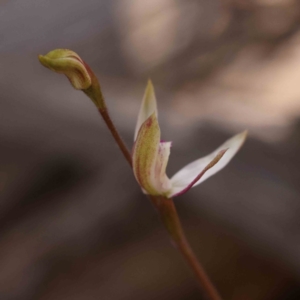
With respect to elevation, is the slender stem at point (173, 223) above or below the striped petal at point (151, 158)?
below

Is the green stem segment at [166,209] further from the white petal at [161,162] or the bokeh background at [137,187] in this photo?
the bokeh background at [137,187]

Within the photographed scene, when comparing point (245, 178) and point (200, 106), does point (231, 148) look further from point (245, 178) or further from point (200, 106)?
point (200, 106)

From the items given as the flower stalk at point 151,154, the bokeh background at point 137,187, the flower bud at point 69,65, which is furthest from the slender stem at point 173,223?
the bokeh background at point 137,187

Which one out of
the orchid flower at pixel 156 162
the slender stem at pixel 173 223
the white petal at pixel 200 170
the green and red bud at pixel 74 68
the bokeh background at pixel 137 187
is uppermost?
the green and red bud at pixel 74 68

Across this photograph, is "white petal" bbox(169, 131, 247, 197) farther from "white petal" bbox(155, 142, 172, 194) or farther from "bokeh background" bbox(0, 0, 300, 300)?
"bokeh background" bbox(0, 0, 300, 300)

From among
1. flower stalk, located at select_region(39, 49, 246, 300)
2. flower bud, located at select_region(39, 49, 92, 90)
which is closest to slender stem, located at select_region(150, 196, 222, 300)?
flower stalk, located at select_region(39, 49, 246, 300)

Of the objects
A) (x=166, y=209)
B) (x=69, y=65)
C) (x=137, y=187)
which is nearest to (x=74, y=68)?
(x=69, y=65)

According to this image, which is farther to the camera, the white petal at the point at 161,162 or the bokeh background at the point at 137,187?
the bokeh background at the point at 137,187
